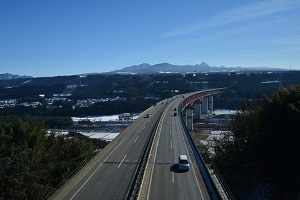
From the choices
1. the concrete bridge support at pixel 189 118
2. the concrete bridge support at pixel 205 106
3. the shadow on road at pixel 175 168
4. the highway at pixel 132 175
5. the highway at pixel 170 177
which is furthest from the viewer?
the concrete bridge support at pixel 205 106

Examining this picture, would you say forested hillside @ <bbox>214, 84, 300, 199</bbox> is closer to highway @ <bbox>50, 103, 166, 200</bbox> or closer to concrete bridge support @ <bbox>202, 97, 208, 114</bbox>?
highway @ <bbox>50, 103, 166, 200</bbox>

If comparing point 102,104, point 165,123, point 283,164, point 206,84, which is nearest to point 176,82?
point 206,84

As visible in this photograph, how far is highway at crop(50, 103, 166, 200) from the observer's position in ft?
→ 55.8

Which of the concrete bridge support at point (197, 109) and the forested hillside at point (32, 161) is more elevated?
the forested hillside at point (32, 161)

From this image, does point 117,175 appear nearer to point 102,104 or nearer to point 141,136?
point 141,136

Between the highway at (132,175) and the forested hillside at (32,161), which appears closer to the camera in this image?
the highway at (132,175)

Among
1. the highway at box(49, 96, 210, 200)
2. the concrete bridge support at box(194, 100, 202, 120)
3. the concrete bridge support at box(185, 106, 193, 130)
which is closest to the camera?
the highway at box(49, 96, 210, 200)

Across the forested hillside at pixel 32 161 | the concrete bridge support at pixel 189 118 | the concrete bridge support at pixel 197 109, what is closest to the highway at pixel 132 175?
the forested hillside at pixel 32 161

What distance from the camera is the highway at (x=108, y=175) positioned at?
17000 mm

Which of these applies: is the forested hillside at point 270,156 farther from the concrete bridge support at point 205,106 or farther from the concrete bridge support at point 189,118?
the concrete bridge support at point 205,106

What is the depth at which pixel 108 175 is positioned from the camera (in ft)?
67.9

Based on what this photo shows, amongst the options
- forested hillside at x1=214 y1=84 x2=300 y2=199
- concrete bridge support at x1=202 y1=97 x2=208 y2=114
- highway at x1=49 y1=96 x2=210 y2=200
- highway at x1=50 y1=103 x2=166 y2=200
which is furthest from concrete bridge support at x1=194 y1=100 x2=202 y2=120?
forested hillside at x1=214 y1=84 x2=300 y2=199

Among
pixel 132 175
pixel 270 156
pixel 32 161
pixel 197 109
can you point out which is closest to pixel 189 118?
pixel 197 109

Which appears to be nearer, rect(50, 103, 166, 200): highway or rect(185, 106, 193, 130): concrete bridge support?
rect(50, 103, 166, 200): highway
